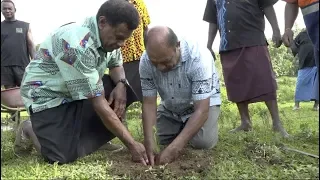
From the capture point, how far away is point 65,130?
3.33 metres

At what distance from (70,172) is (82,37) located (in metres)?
0.93

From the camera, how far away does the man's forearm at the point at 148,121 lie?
3252mm

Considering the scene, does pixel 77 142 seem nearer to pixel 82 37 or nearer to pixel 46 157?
pixel 46 157

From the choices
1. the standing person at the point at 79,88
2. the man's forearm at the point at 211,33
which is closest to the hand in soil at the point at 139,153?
the standing person at the point at 79,88

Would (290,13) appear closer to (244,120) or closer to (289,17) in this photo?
(289,17)

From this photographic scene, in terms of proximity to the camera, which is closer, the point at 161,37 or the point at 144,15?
the point at 161,37

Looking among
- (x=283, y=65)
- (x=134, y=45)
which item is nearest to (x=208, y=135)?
(x=134, y=45)

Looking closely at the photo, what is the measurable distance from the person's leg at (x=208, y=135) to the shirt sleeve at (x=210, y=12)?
4.49 feet

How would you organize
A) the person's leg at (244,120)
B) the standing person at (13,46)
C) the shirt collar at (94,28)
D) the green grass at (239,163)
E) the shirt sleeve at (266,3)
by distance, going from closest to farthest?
1. the green grass at (239,163)
2. the shirt collar at (94,28)
3. the shirt sleeve at (266,3)
4. the person's leg at (244,120)
5. the standing person at (13,46)

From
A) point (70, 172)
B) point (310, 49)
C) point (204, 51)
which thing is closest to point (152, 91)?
point (204, 51)

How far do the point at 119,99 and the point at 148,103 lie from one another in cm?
28

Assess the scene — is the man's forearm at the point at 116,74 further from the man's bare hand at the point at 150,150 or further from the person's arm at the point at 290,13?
the person's arm at the point at 290,13

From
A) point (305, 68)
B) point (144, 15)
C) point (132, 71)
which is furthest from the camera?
point (305, 68)

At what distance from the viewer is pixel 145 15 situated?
4.70 metres
